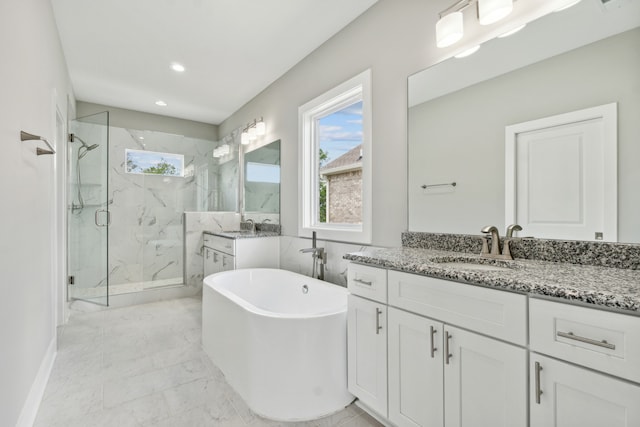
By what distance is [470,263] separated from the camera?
5.05 ft

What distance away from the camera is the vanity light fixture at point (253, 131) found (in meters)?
3.65

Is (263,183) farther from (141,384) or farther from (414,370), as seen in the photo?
(414,370)

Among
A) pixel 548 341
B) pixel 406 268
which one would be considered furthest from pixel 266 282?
pixel 548 341

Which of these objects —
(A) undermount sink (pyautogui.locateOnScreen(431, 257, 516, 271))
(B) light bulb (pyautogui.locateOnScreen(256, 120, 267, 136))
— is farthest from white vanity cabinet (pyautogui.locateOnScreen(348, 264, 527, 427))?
(B) light bulb (pyautogui.locateOnScreen(256, 120, 267, 136))

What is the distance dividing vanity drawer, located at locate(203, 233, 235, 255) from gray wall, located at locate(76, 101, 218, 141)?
1812 millimetres

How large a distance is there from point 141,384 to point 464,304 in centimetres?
210

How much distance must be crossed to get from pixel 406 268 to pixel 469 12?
146 centimetres

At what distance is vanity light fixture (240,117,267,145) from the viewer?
3654mm

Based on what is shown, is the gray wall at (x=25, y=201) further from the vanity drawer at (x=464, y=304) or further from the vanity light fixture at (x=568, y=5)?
the vanity light fixture at (x=568, y=5)

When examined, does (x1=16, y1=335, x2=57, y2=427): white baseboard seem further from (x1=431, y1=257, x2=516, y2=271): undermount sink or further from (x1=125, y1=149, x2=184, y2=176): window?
(x1=125, y1=149, x2=184, y2=176): window

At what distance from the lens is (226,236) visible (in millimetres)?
3363

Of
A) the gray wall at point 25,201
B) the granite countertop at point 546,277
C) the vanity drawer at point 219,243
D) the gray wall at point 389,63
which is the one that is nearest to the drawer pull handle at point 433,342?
the granite countertop at point 546,277

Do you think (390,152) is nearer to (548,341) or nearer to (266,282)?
(548,341)

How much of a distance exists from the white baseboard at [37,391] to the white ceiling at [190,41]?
8.32 feet
